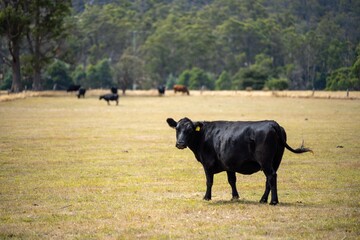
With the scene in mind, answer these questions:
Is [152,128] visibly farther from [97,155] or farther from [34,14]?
[34,14]

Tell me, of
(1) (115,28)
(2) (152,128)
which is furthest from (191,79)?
(2) (152,128)

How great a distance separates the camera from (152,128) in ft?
111

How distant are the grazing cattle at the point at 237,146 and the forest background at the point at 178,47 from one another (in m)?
60.8

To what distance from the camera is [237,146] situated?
12.8 m

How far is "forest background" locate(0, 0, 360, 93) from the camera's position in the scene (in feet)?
285

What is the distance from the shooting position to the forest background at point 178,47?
86.8 m

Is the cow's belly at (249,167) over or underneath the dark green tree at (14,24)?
underneath

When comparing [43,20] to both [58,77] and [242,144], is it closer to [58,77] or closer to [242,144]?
[58,77]

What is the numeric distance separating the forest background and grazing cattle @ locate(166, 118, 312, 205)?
200 ft

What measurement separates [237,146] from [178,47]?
130848 millimetres

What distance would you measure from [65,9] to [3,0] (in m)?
7.77

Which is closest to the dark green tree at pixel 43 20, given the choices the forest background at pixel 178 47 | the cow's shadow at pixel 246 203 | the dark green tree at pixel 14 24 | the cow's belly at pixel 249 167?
the forest background at pixel 178 47

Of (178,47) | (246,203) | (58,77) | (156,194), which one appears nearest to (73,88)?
(58,77)

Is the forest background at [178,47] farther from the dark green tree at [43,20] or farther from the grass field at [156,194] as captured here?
the grass field at [156,194]
